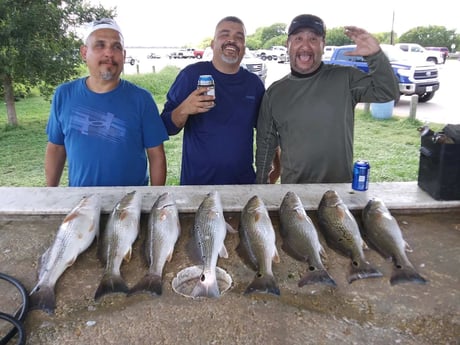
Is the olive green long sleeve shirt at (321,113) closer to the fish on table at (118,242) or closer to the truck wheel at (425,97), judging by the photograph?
the fish on table at (118,242)

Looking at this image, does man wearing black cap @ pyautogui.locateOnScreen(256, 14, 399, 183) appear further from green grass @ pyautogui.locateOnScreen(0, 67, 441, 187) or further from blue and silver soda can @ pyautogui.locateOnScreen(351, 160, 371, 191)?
green grass @ pyautogui.locateOnScreen(0, 67, 441, 187)

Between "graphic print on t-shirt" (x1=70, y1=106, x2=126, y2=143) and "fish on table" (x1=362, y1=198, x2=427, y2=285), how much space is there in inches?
74.4

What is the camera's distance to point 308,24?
3.33m

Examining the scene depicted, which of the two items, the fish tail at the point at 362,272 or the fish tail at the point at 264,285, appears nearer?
→ the fish tail at the point at 264,285

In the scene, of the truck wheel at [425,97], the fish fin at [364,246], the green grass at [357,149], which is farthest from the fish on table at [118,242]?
the truck wheel at [425,97]

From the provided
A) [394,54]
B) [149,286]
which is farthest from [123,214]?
[394,54]

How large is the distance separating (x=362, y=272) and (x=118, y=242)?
1233mm

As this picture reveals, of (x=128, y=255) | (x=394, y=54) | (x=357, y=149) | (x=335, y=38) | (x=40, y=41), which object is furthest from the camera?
(x=335, y=38)

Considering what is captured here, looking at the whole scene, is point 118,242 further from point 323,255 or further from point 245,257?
point 323,255

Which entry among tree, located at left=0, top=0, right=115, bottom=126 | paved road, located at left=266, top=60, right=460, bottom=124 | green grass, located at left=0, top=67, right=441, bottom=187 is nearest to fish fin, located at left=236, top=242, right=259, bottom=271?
green grass, located at left=0, top=67, right=441, bottom=187

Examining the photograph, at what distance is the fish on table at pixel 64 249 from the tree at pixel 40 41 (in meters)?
8.37

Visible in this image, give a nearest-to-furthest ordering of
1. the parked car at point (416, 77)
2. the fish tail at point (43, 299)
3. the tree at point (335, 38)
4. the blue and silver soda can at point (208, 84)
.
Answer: the fish tail at point (43, 299)
the blue and silver soda can at point (208, 84)
the parked car at point (416, 77)
the tree at point (335, 38)

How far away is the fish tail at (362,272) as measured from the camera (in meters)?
1.98

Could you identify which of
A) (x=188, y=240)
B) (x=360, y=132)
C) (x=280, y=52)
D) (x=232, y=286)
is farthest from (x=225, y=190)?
(x=280, y=52)
